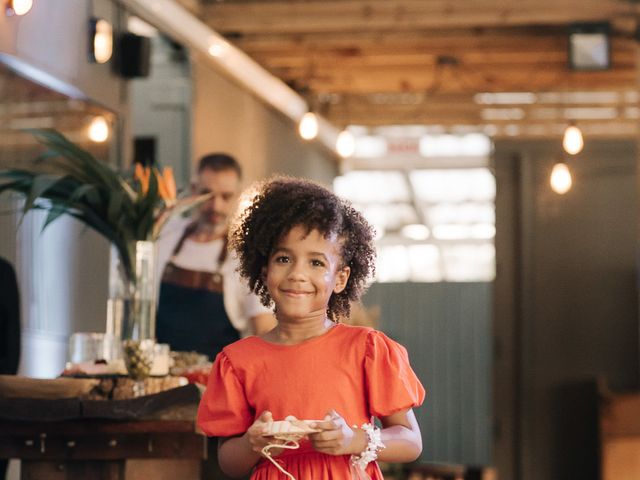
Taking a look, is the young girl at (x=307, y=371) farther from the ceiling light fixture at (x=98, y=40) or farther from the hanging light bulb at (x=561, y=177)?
the hanging light bulb at (x=561, y=177)

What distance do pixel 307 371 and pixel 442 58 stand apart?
298 inches

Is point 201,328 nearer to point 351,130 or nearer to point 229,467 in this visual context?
point 229,467

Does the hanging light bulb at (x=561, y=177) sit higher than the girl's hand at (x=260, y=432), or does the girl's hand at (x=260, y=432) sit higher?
the hanging light bulb at (x=561, y=177)

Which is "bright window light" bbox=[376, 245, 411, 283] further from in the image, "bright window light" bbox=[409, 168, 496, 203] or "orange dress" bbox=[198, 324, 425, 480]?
"orange dress" bbox=[198, 324, 425, 480]

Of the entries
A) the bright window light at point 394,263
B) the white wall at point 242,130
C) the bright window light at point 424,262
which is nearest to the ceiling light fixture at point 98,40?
the white wall at point 242,130

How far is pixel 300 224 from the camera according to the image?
2.43m

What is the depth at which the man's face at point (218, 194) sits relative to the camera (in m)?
4.89

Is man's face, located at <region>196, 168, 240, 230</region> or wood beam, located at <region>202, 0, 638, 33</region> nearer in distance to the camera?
man's face, located at <region>196, 168, 240, 230</region>

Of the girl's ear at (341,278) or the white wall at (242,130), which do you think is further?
the white wall at (242,130)

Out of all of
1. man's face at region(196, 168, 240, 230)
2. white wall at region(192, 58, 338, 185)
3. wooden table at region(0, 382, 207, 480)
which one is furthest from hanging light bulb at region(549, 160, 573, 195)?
wooden table at region(0, 382, 207, 480)

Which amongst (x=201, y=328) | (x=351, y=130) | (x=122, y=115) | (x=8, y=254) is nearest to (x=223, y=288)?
(x=201, y=328)

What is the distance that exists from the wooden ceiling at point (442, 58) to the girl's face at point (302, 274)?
5708 mm

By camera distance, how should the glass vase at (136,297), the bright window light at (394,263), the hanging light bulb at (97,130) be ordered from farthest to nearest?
the bright window light at (394,263)
the hanging light bulb at (97,130)
the glass vase at (136,297)

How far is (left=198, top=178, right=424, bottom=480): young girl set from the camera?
236 centimetres
